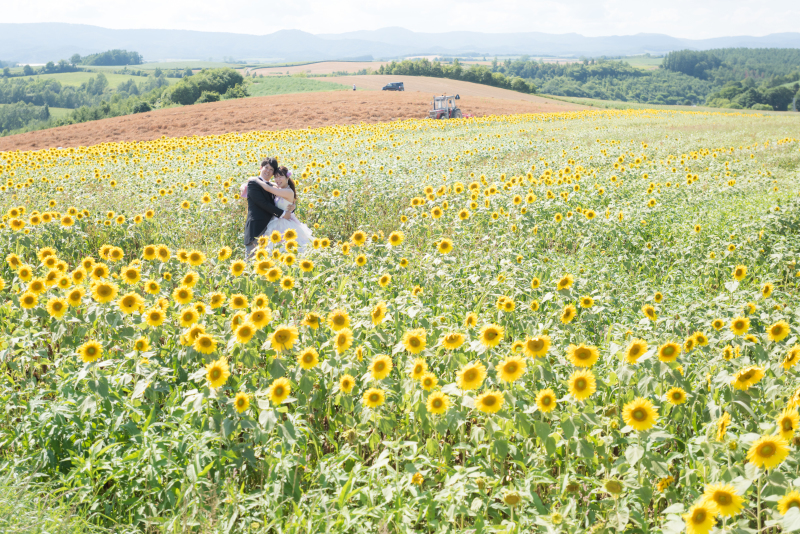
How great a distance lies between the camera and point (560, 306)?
408 cm

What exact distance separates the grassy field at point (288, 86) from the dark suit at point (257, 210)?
51821 mm

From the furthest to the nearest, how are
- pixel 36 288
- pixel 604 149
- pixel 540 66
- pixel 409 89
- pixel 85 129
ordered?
pixel 540 66, pixel 409 89, pixel 85 129, pixel 604 149, pixel 36 288

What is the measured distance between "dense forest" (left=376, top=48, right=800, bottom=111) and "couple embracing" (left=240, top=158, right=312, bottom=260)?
70585 mm

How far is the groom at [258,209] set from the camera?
275 inches

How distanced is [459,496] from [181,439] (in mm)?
1438

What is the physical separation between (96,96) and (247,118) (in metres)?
83.5

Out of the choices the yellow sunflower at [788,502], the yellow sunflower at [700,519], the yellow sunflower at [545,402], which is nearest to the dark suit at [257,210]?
the yellow sunflower at [545,402]

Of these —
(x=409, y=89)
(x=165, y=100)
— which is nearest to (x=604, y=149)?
(x=409, y=89)

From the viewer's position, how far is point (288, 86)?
59469 millimetres

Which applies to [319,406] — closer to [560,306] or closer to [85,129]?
[560,306]

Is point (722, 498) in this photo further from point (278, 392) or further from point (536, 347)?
point (278, 392)

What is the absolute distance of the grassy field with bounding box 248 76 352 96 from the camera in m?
56.8

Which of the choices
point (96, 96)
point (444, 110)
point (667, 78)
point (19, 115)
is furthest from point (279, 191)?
point (667, 78)

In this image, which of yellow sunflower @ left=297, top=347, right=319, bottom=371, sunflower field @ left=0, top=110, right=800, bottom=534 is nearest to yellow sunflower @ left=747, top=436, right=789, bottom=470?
sunflower field @ left=0, top=110, right=800, bottom=534
